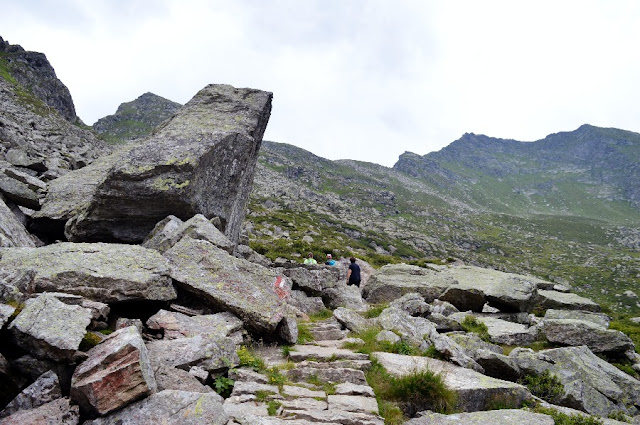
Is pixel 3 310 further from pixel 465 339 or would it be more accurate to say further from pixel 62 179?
pixel 62 179

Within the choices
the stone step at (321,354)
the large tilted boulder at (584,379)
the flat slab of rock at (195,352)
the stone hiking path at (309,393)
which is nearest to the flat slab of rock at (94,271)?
the flat slab of rock at (195,352)

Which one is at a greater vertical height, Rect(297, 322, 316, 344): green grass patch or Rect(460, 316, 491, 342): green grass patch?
Rect(460, 316, 491, 342): green grass patch

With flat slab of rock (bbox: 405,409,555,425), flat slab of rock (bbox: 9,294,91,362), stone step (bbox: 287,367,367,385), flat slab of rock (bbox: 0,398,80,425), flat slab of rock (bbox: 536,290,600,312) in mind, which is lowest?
flat slab of rock (bbox: 0,398,80,425)

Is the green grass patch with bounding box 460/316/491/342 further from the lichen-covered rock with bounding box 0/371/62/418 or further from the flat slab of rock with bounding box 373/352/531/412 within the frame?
the lichen-covered rock with bounding box 0/371/62/418

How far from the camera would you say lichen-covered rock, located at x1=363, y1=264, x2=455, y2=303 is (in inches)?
938

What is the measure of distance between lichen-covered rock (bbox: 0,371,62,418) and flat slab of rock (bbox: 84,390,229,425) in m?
0.89

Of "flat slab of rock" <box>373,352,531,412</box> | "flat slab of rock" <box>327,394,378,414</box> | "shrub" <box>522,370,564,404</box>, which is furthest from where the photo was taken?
"shrub" <box>522,370,564,404</box>

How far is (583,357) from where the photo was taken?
1454cm

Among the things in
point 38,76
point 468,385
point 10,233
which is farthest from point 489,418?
point 38,76

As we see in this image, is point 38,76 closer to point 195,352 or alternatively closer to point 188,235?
point 188,235

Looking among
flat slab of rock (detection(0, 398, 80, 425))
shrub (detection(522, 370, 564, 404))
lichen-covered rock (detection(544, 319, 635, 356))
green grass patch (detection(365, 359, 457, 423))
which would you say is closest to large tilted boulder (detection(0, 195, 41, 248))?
flat slab of rock (detection(0, 398, 80, 425))

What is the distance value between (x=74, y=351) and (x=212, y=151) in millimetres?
12910

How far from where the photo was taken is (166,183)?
1642 cm

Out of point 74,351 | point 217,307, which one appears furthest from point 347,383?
point 74,351
